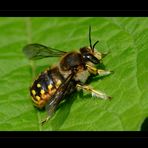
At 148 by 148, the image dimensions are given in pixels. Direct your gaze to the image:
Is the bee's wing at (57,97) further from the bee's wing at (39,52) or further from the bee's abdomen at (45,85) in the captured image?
the bee's wing at (39,52)

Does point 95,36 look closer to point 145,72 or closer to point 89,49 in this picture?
point 89,49

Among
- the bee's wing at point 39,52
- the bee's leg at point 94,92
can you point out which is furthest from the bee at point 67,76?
the bee's wing at point 39,52

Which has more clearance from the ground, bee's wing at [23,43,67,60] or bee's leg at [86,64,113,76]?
bee's wing at [23,43,67,60]

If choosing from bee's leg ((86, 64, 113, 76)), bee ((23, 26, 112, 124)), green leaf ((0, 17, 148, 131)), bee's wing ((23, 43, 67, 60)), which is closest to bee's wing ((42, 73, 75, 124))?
bee ((23, 26, 112, 124))

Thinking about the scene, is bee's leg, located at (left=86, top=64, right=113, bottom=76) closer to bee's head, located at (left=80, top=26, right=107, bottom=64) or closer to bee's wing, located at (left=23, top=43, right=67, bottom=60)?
bee's head, located at (left=80, top=26, right=107, bottom=64)

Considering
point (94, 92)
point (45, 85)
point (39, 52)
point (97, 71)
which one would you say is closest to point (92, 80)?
point (97, 71)
